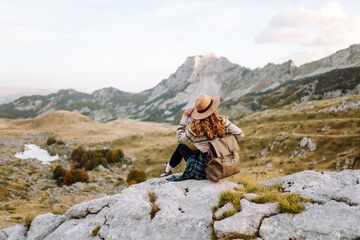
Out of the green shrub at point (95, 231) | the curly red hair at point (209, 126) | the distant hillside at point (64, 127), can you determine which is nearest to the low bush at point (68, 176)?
the green shrub at point (95, 231)

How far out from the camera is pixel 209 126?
8.05 m

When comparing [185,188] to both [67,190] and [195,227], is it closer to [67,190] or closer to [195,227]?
[195,227]

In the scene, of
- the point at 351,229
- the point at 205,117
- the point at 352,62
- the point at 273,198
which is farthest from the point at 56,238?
the point at 352,62

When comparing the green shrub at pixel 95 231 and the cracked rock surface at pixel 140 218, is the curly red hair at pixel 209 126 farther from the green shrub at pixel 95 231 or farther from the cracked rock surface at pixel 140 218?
the green shrub at pixel 95 231

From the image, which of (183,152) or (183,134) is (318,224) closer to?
(183,134)

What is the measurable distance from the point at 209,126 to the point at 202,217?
11.0 ft

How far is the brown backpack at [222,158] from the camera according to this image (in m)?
7.79

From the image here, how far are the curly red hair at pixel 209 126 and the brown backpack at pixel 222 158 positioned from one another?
1.11 feet

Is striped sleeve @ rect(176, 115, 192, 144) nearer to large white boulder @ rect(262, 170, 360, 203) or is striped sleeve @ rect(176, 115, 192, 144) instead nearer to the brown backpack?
the brown backpack

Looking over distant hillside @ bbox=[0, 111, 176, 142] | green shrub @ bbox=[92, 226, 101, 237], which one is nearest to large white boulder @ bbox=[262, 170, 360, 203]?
green shrub @ bbox=[92, 226, 101, 237]

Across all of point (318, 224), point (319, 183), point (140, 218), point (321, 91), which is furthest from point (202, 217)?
point (321, 91)

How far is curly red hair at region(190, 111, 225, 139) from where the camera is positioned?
26.2 feet

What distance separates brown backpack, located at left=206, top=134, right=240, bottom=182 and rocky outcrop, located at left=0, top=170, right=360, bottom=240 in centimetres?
62

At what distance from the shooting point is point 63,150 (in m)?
64.3
